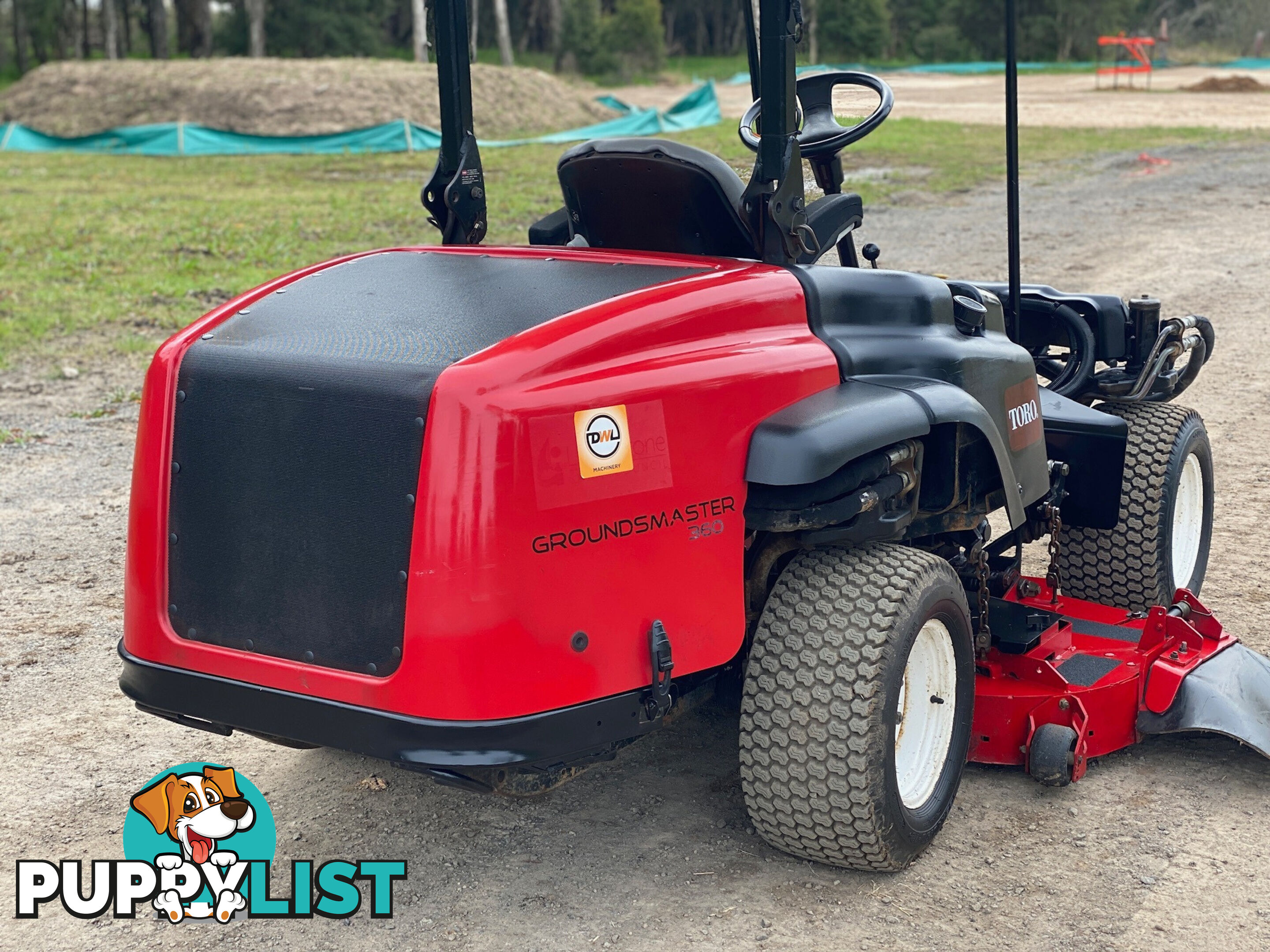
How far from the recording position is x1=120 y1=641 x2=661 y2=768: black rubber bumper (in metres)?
2.60

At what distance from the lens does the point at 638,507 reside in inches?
105

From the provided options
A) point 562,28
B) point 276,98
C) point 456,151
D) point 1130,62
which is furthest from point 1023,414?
point 562,28

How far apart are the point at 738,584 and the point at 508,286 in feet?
2.69

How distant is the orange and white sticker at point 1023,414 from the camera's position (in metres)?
3.50

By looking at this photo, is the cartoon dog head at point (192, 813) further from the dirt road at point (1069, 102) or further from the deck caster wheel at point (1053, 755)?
the dirt road at point (1069, 102)

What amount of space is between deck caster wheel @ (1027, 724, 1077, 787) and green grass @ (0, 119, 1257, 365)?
1.60 metres

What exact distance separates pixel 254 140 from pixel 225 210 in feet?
24.9

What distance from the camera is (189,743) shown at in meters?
3.90

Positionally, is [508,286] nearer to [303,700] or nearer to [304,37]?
[303,700]

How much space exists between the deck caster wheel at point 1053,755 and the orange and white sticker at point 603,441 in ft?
4.75

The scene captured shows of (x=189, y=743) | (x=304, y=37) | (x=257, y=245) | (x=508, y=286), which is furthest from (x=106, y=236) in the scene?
(x=304, y=37)

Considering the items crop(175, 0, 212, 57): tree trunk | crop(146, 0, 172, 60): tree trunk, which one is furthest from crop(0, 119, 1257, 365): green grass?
crop(146, 0, 172, 60): tree trunk

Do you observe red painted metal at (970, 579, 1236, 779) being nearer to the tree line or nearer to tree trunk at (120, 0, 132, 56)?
the tree line

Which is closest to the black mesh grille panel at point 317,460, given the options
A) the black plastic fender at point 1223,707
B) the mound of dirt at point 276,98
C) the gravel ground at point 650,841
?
the gravel ground at point 650,841
